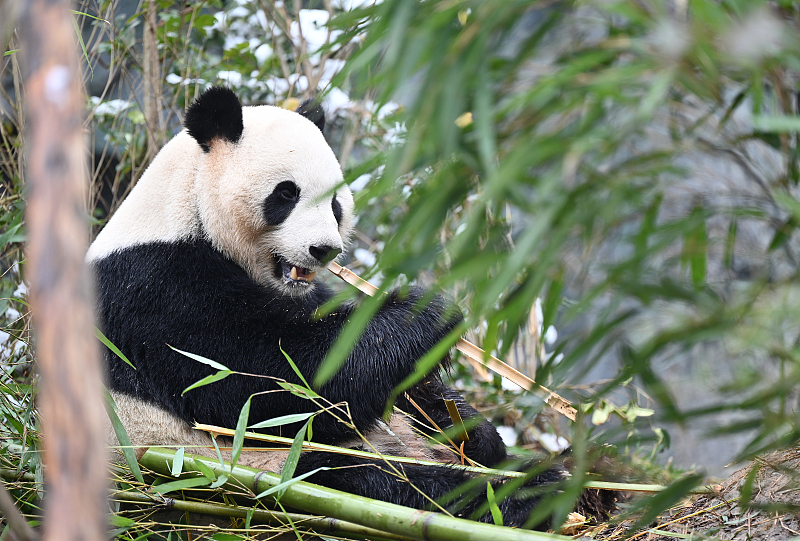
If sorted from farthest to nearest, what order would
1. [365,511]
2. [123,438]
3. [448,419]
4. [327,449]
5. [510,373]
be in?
[448,419] < [510,373] < [327,449] < [123,438] < [365,511]

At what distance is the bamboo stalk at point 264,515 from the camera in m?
1.61

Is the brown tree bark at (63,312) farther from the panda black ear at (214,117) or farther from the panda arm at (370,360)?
the panda black ear at (214,117)

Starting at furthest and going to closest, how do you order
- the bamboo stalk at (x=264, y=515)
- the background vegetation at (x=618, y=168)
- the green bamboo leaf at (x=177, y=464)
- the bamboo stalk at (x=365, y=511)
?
1. the green bamboo leaf at (x=177, y=464)
2. the bamboo stalk at (x=264, y=515)
3. the bamboo stalk at (x=365, y=511)
4. the background vegetation at (x=618, y=168)

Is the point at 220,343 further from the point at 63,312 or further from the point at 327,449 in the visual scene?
the point at 63,312

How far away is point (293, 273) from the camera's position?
7.82 feet

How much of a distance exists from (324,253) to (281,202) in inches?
10.1

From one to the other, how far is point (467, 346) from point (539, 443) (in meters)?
1.71

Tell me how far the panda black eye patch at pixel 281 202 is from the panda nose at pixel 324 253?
17 centimetres

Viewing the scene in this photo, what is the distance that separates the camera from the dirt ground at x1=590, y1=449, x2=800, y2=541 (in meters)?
1.65

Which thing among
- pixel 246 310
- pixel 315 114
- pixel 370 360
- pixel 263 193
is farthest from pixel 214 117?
pixel 370 360

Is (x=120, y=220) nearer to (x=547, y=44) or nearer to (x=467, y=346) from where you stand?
(x=467, y=346)

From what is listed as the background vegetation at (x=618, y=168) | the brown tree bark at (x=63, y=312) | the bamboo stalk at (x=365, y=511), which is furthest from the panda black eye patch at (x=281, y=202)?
the brown tree bark at (x=63, y=312)

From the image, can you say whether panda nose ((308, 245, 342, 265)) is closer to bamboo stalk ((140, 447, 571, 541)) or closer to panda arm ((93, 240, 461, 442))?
panda arm ((93, 240, 461, 442))

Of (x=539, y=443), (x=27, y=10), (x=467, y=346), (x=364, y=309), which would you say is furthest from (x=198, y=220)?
(x=539, y=443)
